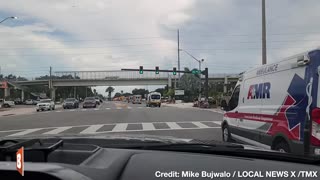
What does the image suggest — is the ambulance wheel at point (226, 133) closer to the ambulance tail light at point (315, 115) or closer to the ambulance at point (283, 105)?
the ambulance at point (283, 105)

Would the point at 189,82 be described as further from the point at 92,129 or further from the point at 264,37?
the point at 92,129

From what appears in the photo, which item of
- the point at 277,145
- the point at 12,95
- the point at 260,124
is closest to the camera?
the point at 277,145

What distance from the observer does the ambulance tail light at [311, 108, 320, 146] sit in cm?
784

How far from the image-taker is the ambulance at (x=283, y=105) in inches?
312

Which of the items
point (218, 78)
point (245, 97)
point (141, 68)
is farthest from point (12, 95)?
point (245, 97)

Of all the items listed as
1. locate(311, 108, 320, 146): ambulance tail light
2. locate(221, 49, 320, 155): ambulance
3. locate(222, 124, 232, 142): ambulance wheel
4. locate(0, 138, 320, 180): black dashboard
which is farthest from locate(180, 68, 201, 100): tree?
locate(0, 138, 320, 180): black dashboard

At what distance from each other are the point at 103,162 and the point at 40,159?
0.33 m

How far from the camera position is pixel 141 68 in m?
61.0

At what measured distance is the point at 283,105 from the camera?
8.98 meters

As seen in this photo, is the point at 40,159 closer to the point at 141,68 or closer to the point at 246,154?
the point at 246,154

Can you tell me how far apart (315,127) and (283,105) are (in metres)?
1.13

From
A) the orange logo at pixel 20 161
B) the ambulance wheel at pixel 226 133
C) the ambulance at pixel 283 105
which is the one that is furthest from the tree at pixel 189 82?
the orange logo at pixel 20 161

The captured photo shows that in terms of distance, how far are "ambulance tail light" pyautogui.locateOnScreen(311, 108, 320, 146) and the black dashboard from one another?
17.7 ft

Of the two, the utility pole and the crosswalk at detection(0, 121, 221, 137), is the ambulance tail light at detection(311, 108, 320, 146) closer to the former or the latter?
the crosswalk at detection(0, 121, 221, 137)
